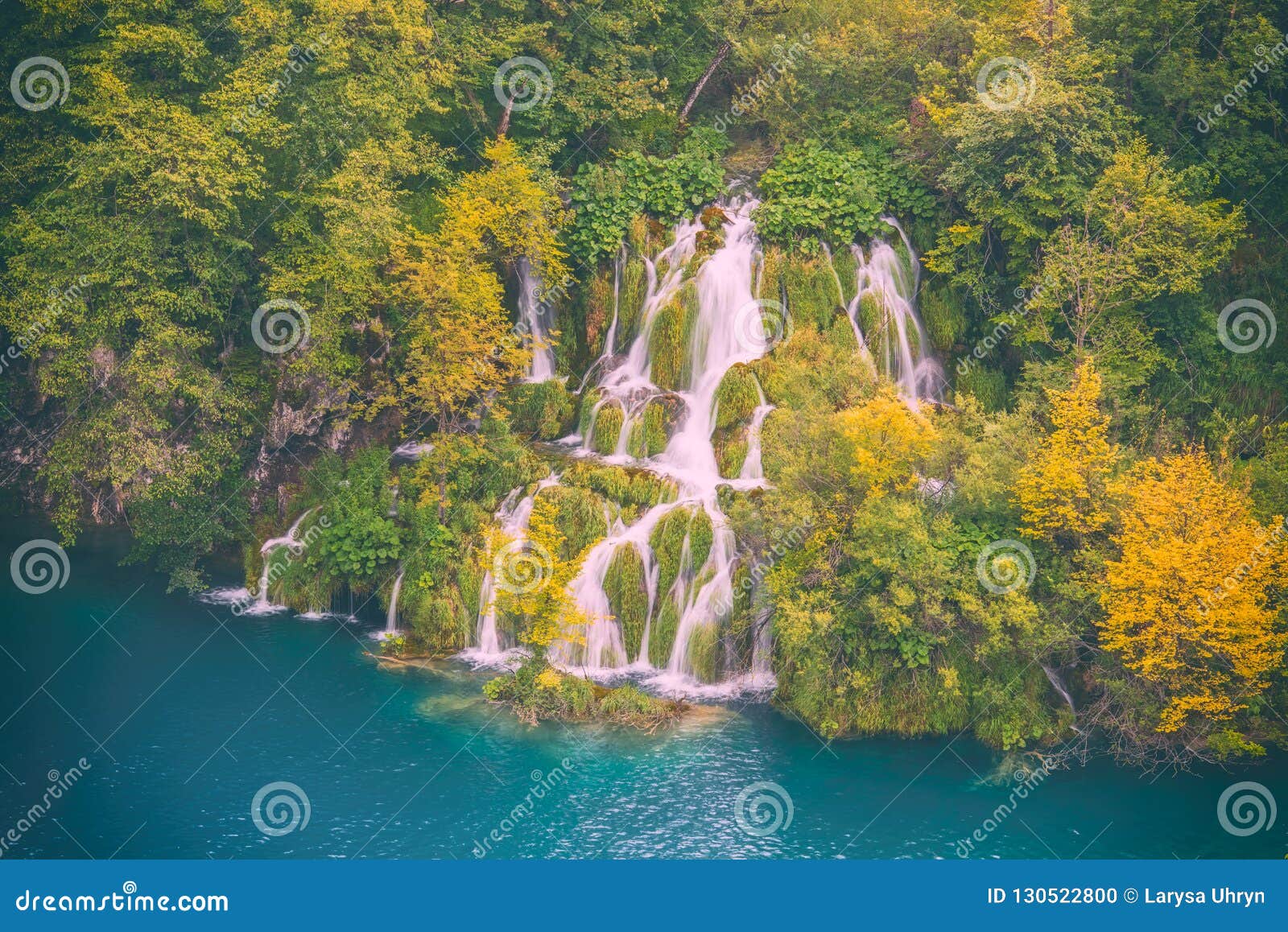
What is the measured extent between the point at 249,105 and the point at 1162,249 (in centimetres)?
2124

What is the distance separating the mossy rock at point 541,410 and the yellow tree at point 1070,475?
39.2 ft

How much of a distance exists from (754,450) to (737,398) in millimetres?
1451

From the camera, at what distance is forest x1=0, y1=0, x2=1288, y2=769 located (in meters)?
24.4

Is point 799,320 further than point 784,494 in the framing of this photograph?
Yes

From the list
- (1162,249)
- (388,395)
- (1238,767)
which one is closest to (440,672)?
(388,395)

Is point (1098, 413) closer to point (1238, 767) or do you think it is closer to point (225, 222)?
point (1238, 767)

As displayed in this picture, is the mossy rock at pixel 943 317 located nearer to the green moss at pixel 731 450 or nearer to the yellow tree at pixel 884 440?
the green moss at pixel 731 450

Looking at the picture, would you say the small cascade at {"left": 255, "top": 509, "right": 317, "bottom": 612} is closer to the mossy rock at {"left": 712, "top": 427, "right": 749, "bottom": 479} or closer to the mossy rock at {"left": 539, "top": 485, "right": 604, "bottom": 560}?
the mossy rock at {"left": 539, "top": 485, "right": 604, "bottom": 560}

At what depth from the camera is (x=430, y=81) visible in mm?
32031

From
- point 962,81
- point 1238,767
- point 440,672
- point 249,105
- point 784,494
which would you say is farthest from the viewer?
point 962,81

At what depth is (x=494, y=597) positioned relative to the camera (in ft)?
92.3

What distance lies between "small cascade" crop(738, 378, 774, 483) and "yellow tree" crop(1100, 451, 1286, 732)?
8.31m

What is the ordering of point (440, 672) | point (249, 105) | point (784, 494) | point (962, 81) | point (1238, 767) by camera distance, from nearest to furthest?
1. point (1238, 767)
2. point (784, 494)
3. point (440, 672)
4. point (249, 105)
5. point (962, 81)

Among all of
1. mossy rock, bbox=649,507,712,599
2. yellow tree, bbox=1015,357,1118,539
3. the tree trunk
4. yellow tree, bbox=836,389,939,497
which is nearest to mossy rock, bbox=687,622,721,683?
mossy rock, bbox=649,507,712,599
